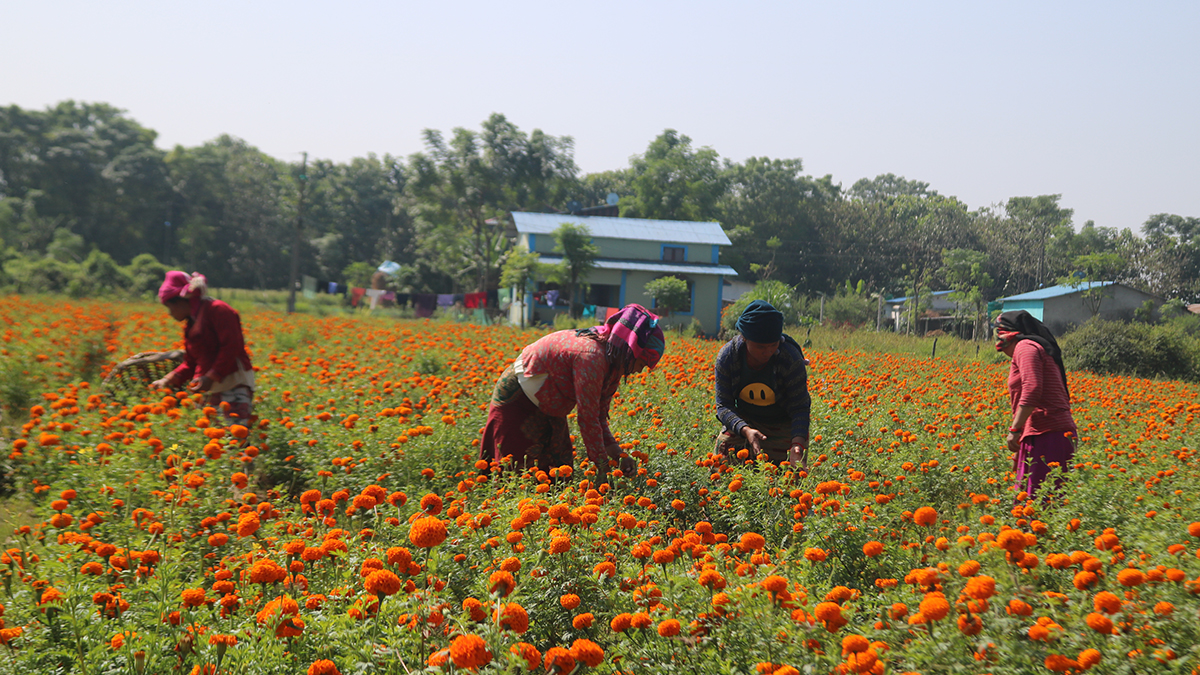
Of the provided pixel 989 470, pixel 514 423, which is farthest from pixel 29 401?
pixel 989 470

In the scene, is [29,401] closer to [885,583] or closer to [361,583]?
[361,583]

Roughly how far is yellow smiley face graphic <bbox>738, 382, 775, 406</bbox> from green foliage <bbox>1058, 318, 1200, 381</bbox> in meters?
14.3

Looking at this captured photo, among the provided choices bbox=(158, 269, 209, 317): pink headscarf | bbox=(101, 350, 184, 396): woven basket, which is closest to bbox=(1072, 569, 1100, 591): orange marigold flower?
bbox=(158, 269, 209, 317): pink headscarf

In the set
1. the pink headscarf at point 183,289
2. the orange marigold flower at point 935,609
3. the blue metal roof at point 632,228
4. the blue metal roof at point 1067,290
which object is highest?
the blue metal roof at point 632,228

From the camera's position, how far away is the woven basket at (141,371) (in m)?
5.05

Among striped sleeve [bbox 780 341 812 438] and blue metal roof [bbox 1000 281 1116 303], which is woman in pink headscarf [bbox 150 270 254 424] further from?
blue metal roof [bbox 1000 281 1116 303]

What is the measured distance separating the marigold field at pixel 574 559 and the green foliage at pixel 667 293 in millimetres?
21701

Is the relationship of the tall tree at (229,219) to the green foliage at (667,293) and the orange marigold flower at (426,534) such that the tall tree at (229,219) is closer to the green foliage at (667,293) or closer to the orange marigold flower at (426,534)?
the green foliage at (667,293)

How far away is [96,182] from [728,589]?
2070 inches

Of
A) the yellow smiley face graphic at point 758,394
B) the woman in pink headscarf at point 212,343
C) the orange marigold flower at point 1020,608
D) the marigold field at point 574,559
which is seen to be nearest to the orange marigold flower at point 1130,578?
the marigold field at point 574,559

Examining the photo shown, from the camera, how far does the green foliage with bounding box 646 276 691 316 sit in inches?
1045

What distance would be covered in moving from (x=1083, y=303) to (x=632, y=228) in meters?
18.7

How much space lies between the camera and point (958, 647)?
1.44m

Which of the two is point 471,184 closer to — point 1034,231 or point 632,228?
point 632,228
